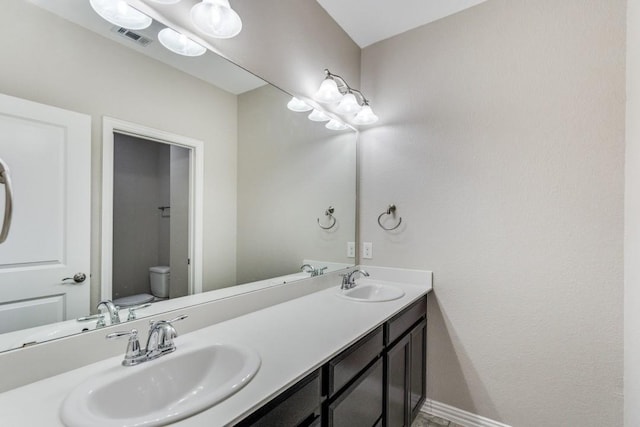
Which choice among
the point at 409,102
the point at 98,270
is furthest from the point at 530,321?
the point at 98,270

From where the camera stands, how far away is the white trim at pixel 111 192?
3.15 ft

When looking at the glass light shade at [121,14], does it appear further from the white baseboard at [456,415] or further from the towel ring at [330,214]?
the white baseboard at [456,415]

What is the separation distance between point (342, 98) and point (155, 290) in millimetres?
1599

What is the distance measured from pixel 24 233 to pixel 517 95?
A: 2.27 m

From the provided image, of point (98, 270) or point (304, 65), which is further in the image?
point (304, 65)

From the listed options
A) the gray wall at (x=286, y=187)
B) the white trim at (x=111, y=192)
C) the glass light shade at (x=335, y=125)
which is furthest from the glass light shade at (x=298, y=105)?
the white trim at (x=111, y=192)

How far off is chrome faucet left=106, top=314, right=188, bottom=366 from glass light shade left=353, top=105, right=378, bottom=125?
169 cm

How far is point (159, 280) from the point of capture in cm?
111

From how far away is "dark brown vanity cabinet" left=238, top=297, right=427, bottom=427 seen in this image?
34.4 inches

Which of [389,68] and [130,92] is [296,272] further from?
[389,68]

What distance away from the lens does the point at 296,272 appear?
179 cm

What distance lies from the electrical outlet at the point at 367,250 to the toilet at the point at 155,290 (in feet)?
4.72

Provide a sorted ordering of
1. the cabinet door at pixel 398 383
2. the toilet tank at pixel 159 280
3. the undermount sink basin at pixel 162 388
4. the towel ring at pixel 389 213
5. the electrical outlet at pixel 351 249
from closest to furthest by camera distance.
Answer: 1. the undermount sink basin at pixel 162 388
2. the toilet tank at pixel 159 280
3. the cabinet door at pixel 398 383
4. the towel ring at pixel 389 213
5. the electrical outlet at pixel 351 249

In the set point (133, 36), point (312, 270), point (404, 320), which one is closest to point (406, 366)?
point (404, 320)
